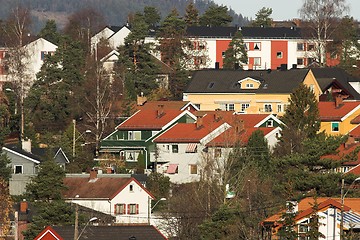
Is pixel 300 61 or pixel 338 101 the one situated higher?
pixel 300 61

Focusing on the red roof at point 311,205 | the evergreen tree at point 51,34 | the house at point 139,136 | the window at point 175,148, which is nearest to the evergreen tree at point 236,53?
the evergreen tree at point 51,34

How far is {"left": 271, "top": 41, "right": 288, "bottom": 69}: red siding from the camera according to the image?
9931cm

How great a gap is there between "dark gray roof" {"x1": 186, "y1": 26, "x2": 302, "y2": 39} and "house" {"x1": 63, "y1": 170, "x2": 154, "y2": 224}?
33547 mm

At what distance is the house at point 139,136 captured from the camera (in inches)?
2987

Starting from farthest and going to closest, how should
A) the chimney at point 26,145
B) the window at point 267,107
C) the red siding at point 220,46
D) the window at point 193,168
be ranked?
the red siding at point 220,46 → the window at point 267,107 → the window at point 193,168 → the chimney at point 26,145

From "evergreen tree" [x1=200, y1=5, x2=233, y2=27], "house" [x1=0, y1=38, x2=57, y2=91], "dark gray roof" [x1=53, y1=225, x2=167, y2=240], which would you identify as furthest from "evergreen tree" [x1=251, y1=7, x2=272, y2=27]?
"dark gray roof" [x1=53, y1=225, x2=167, y2=240]

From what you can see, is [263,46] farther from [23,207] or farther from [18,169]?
[23,207]

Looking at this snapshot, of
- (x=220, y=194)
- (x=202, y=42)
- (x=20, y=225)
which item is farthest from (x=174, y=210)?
(x=202, y=42)

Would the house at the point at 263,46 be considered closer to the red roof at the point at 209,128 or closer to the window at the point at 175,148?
the red roof at the point at 209,128

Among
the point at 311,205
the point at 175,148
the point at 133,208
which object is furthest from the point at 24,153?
the point at 311,205

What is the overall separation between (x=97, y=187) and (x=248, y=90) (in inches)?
820

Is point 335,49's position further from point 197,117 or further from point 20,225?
point 20,225

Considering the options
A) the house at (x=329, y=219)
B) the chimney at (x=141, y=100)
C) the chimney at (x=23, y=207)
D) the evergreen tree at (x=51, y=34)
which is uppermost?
the evergreen tree at (x=51, y=34)

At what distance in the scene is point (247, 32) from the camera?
101 m
